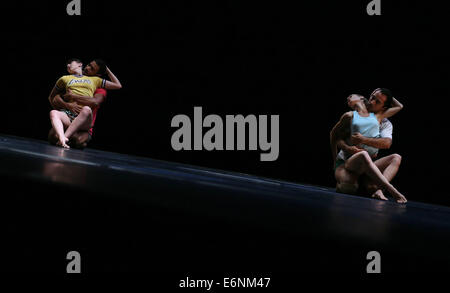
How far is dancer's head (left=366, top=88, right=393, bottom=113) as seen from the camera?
3.18 m

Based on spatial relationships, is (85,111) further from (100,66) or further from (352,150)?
(352,150)

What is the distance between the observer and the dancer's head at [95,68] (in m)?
4.30

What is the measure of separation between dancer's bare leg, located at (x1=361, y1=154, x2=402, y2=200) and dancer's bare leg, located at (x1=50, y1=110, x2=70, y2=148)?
2.50 m

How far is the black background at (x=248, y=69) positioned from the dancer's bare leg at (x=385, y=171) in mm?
1535

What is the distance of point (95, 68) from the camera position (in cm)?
430

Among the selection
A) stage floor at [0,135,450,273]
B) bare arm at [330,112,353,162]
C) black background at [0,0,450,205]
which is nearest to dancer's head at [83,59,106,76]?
black background at [0,0,450,205]

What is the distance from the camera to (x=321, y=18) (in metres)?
4.70

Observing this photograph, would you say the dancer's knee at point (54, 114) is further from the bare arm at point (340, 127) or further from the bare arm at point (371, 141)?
the bare arm at point (371, 141)

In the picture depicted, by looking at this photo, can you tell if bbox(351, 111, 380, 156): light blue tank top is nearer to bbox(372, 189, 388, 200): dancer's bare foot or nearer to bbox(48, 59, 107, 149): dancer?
bbox(372, 189, 388, 200): dancer's bare foot

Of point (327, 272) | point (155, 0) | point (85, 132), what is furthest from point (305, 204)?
point (155, 0)

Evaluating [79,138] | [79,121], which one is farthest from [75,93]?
[79,138]

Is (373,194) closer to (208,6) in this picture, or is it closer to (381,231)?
(381,231)

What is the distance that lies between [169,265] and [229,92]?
13.9 ft

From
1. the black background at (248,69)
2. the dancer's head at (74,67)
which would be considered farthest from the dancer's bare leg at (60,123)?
the black background at (248,69)
